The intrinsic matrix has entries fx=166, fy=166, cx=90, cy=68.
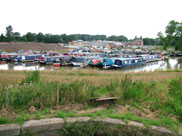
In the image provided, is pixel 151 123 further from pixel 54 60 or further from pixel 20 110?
pixel 54 60

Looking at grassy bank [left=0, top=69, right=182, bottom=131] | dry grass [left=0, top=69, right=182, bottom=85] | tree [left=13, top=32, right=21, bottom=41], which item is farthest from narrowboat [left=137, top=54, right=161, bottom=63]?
tree [left=13, top=32, right=21, bottom=41]

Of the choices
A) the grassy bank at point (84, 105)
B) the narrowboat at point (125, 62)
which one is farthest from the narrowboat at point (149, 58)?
the grassy bank at point (84, 105)

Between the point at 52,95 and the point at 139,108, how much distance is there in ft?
8.97

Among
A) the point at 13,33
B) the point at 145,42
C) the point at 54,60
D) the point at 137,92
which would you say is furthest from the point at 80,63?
the point at 145,42

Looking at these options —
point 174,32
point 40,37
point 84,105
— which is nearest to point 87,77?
point 84,105

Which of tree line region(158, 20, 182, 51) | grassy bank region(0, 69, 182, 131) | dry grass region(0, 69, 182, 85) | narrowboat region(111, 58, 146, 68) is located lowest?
narrowboat region(111, 58, 146, 68)

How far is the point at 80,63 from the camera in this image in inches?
1189

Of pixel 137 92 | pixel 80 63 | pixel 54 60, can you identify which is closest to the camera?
pixel 137 92

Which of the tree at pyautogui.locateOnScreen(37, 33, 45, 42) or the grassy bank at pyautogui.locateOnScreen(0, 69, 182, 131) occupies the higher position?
the tree at pyautogui.locateOnScreen(37, 33, 45, 42)

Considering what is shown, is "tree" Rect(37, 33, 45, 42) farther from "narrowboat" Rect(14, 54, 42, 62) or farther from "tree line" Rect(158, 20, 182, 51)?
"tree line" Rect(158, 20, 182, 51)

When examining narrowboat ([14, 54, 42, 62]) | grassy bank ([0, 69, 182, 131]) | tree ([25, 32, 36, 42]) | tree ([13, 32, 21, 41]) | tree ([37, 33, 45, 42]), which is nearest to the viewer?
grassy bank ([0, 69, 182, 131])

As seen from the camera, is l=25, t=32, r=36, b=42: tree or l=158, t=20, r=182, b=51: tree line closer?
l=158, t=20, r=182, b=51: tree line

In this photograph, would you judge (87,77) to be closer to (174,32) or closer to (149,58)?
(149,58)

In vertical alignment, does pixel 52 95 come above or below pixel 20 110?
above
